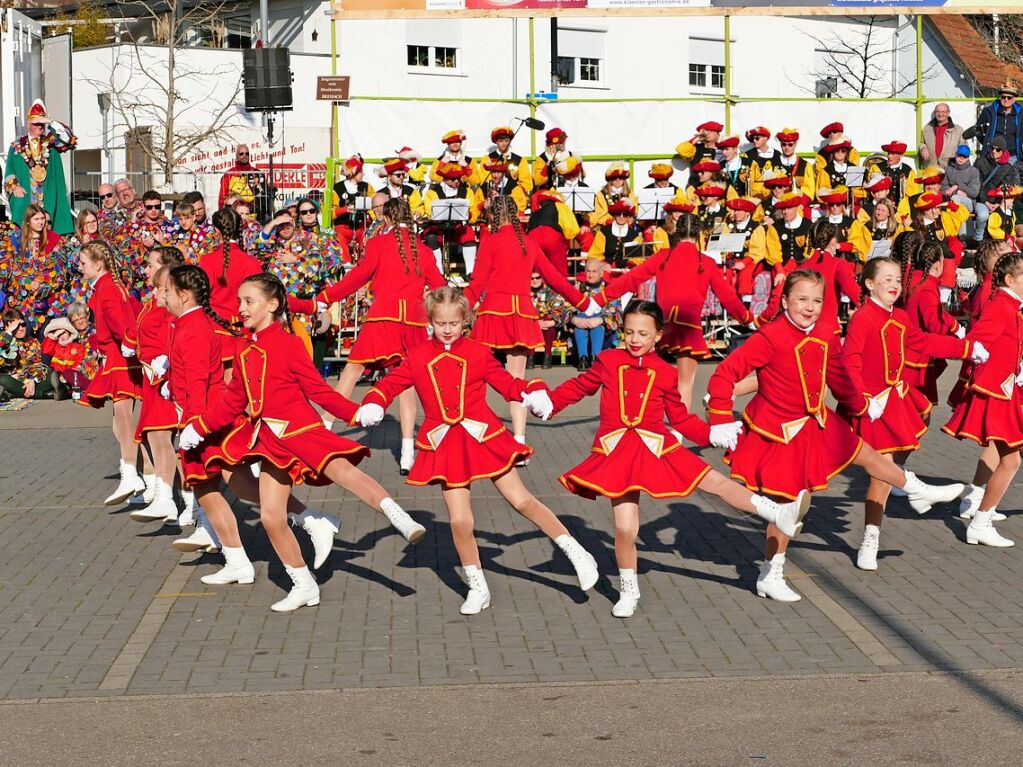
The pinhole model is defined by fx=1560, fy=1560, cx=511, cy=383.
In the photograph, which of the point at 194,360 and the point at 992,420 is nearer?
the point at 194,360

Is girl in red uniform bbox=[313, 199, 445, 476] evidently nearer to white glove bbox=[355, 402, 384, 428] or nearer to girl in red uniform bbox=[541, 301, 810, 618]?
white glove bbox=[355, 402, 384, 428]

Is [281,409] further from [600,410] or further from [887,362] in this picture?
[887,362]

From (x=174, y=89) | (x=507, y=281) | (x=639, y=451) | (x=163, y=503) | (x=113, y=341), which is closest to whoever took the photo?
(x=639, y=451)

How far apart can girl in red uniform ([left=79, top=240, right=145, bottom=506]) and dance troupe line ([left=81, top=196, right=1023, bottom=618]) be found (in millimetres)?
14

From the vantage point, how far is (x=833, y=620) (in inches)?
282

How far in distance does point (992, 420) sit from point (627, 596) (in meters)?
2.79

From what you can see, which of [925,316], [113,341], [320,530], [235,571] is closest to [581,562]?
[320,530]

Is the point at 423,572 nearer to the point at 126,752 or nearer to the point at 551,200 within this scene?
the point at 126,752

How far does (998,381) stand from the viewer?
29.0ft

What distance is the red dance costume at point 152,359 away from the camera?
9.25m

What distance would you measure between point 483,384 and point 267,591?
1.60 m

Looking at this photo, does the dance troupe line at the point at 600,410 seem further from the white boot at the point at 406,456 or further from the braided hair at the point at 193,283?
the white boot at the point at 406,456

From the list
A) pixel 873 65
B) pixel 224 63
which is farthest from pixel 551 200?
pixel 873 65

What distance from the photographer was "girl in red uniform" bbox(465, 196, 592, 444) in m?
12.0
